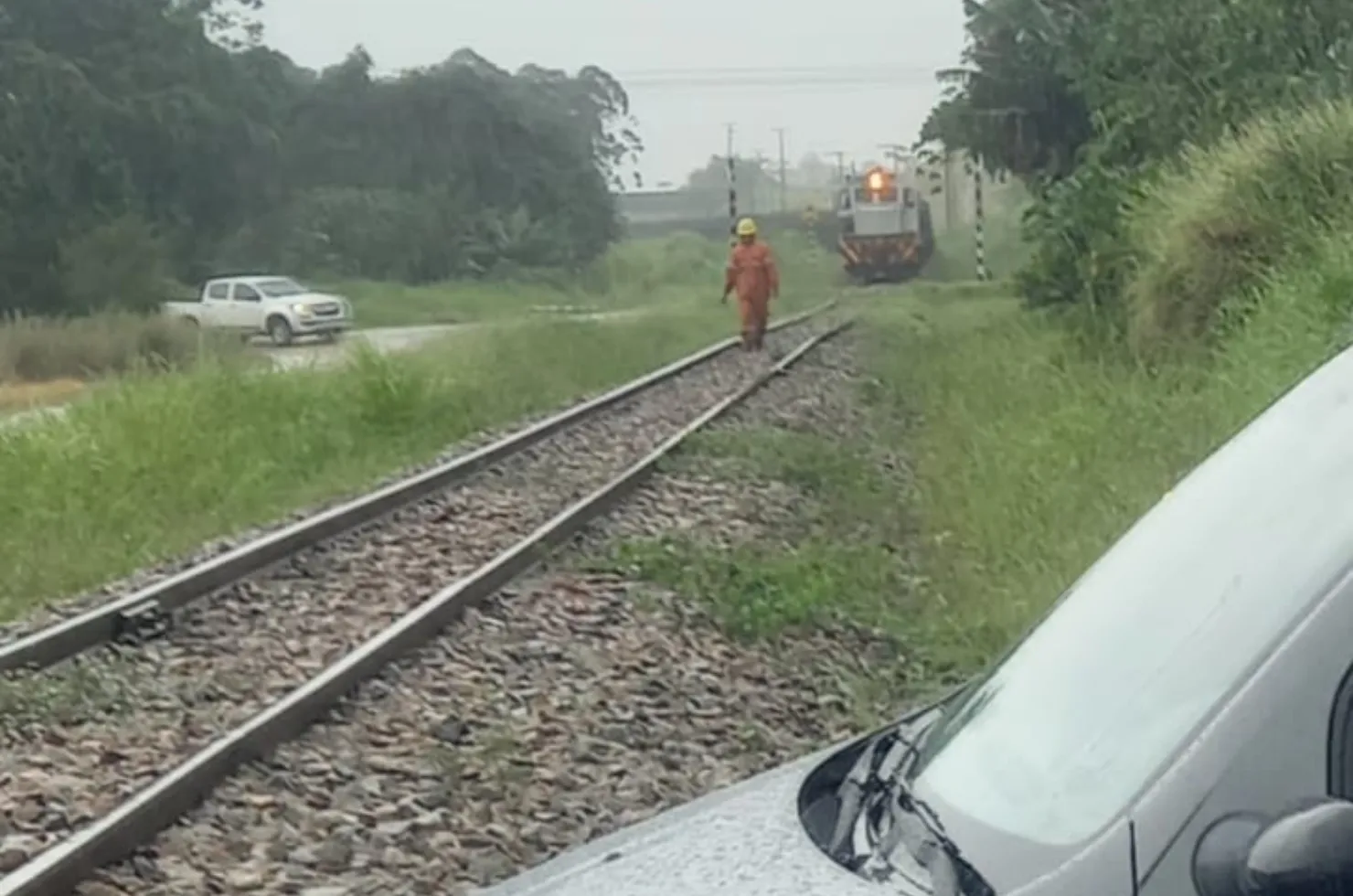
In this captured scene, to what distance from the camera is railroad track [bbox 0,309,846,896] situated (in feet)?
21.1

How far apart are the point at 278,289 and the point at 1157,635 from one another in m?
40.7

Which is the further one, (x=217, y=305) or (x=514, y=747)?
(x=217, y=305)

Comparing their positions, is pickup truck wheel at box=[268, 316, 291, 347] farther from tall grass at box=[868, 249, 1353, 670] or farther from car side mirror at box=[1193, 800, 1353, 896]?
car side mirror at box=[1193, 800, 1353, 896]

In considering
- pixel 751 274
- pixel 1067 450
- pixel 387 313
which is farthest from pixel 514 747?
pixel 387 313

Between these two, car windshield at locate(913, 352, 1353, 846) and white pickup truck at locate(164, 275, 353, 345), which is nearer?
car windshield at locate(913, 352, 1353, 846)

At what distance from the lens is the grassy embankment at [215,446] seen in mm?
12141

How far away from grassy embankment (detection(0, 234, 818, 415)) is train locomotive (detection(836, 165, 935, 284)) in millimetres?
3704

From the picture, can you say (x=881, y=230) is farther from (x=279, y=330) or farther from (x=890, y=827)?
(x=890, y=827)

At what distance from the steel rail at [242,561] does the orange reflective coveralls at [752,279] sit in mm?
8474

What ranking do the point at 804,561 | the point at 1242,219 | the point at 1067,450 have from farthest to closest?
1. the point at 1242,219
2. the point at 1067,450
3. the point at 804,561

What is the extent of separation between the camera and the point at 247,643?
8.96 metres

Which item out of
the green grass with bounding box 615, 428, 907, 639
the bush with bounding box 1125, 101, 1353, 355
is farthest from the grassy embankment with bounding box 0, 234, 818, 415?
the bush with bounding box 1125, 101, 1353, 355

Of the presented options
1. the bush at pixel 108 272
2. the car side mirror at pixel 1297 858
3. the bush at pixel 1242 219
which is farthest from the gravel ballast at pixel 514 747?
the bush at pixel 108 272

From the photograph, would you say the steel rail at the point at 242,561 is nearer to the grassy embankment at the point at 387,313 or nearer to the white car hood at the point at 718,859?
the white car hood at the point at 718,859
